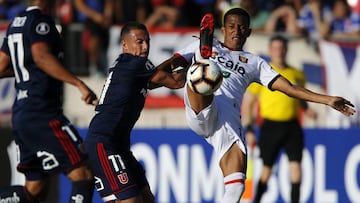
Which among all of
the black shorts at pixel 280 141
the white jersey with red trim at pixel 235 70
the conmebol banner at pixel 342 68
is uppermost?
the white jersey with red trim at pixel 235 70

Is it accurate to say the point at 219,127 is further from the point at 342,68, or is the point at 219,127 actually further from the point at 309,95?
the point at 342,68

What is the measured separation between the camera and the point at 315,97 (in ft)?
30.3

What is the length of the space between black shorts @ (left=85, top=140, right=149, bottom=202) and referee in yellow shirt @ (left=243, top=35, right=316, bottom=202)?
4.44 metres

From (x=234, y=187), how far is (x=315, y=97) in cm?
111

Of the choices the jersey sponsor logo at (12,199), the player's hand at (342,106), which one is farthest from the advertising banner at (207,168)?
the player's hand at (342,106)

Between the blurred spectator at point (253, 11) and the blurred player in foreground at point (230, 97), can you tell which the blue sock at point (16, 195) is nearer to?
the blurred player in foreground at point (230, 97)

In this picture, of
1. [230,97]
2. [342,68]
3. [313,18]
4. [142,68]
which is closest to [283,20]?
[313,18]

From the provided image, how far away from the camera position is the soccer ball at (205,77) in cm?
881

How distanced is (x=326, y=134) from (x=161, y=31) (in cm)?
354

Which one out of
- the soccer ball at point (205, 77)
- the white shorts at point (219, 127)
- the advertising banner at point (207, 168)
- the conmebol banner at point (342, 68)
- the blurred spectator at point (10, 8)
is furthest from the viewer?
the blurred spectator at point (10, 8)

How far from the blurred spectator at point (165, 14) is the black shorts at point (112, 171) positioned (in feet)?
27.2

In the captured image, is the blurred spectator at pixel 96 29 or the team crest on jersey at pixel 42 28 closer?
the team crest on jersey at pixel 42 28

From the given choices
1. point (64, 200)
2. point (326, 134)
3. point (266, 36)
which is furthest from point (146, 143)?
point (266, 36)

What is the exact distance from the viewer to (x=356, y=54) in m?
16.1
